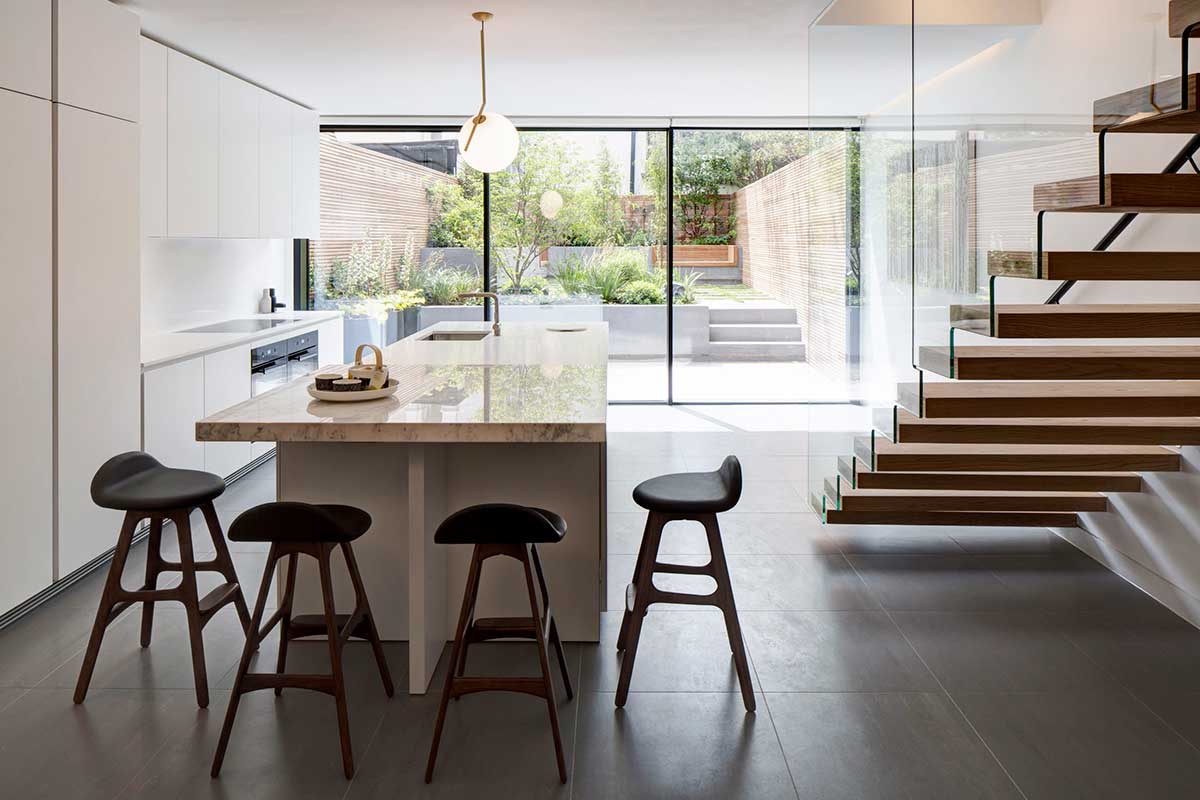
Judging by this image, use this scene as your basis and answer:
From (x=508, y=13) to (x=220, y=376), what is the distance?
2.58 m

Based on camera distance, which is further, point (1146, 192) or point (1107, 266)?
point (1107, 266)

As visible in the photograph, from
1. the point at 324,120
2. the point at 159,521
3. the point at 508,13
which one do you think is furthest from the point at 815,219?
the point at 324,120

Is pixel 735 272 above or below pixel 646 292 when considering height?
above

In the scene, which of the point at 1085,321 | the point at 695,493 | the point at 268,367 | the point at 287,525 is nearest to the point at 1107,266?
the point at 1085,321

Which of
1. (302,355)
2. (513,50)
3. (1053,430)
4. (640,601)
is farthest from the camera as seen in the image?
(302,355)

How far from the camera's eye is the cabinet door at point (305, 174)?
7.64 meters

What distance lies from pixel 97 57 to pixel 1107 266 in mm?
4053

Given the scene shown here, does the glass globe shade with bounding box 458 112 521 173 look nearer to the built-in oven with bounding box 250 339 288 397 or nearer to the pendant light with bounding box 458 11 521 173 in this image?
the pendant light with bounding box 458 11 521 173

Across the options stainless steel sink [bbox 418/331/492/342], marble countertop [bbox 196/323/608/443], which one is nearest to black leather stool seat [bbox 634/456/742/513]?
marble countertop [bbox 196/323/608/443]

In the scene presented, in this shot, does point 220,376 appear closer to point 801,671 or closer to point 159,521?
point 159,521

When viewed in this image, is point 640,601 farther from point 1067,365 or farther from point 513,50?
point 513,50

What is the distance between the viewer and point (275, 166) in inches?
281

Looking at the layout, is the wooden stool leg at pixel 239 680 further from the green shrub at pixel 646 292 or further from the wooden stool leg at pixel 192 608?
the green shrub at pixel 646 292

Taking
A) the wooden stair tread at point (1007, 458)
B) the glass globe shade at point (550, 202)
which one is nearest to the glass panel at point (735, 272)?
the glass globe shade at point (550, 202)
